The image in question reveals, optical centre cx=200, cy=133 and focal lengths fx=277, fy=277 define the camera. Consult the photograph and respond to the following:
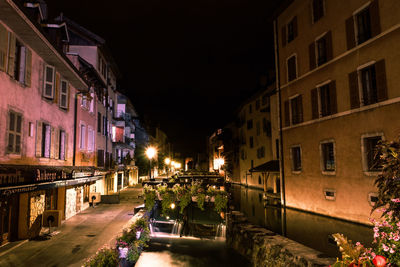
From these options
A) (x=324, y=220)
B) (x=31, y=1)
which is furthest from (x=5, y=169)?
(x=324, y=220)

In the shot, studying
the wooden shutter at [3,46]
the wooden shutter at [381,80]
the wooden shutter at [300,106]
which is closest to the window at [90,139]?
the wooden shutter at [3,46]

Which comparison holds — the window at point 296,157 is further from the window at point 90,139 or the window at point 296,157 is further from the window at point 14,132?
the window at point 14,132

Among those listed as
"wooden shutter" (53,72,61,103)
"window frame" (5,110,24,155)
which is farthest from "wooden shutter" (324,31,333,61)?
"window frame" (5,110,24,155)

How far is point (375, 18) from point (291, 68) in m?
8.28

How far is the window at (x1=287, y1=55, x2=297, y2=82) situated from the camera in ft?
73.9

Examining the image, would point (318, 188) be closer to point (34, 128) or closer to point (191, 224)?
point (191, 224)

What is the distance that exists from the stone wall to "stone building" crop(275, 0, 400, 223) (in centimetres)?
762

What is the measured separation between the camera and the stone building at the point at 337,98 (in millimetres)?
14664

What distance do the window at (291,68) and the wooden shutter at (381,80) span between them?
8000 mm

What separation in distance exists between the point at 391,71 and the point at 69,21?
78.2ft

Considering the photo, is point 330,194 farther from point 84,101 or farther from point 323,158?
point 84,101

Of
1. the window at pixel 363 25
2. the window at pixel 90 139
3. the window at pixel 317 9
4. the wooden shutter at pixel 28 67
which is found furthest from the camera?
the window at pixel 90 139

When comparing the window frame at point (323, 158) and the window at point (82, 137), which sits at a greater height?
the window at point (82, 137)

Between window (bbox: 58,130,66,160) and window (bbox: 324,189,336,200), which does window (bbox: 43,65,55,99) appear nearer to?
window (bbox: 58,130,66,160)
